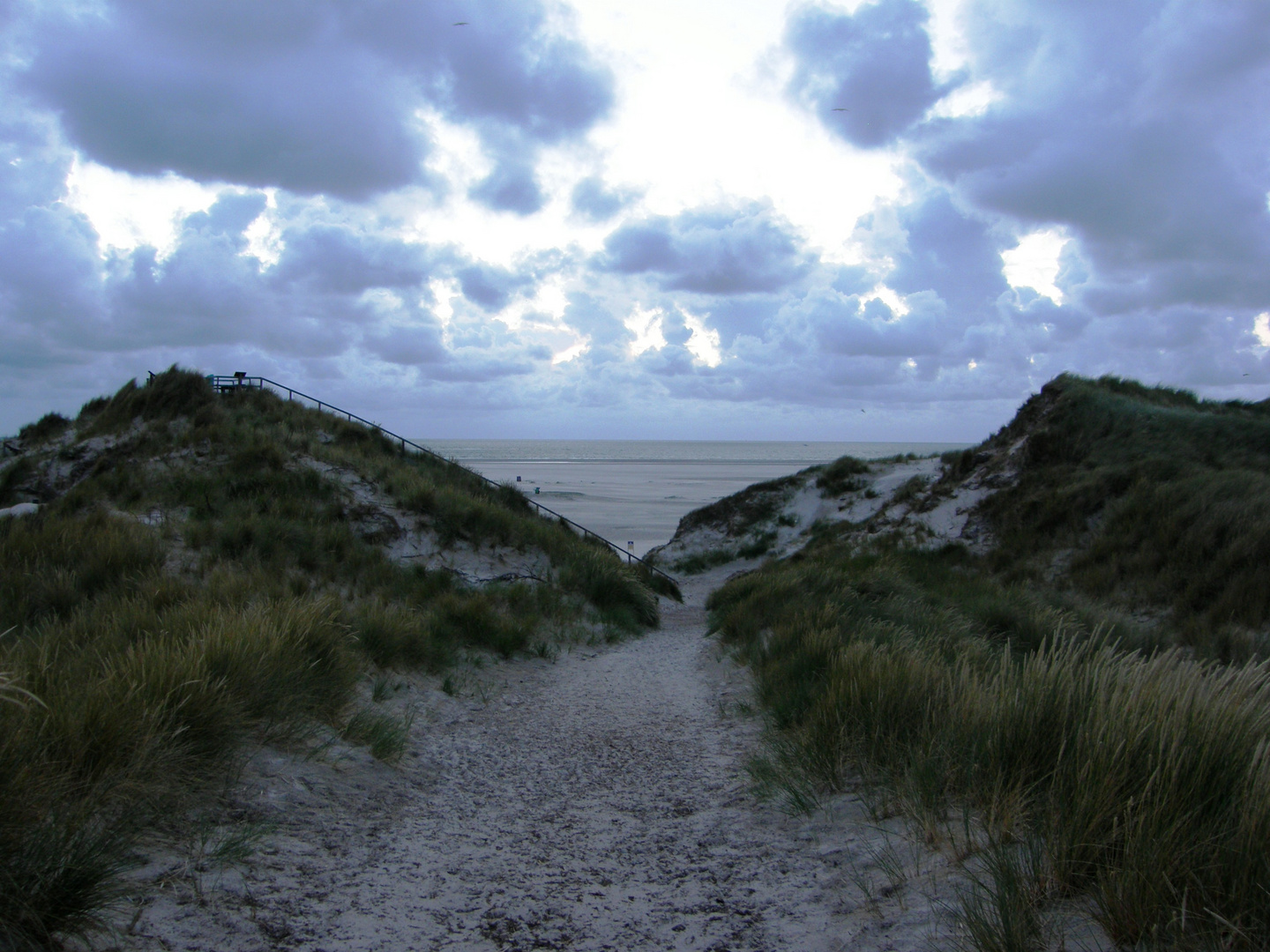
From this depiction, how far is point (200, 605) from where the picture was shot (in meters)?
6.43

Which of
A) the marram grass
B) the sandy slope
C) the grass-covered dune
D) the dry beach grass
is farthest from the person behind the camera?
the grass-covered dune

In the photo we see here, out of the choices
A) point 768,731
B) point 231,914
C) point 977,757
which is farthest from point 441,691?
point 977,757

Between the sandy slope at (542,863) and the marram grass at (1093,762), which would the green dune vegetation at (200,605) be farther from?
the marram grass at (1093,762)

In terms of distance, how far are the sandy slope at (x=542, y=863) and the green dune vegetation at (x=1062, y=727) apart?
1.30 ft

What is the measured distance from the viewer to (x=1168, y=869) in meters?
2.34

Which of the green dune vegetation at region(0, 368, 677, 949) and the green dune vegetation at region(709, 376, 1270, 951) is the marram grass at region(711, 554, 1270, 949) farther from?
the green dune vegetation at region(0, 368, 677, 949)

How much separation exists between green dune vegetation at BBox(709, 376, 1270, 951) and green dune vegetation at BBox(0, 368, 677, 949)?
3.38 m

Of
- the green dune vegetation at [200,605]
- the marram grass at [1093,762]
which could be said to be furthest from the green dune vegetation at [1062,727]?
the green dune vegetation at [200,605]

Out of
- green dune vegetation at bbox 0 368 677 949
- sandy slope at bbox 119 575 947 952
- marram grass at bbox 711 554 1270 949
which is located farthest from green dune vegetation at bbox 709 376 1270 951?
green dune vegetation at bbox 0 368 677 949

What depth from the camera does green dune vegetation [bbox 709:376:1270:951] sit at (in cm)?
238

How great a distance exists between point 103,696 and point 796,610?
7.99m

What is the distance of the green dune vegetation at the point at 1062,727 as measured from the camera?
93.7 inches

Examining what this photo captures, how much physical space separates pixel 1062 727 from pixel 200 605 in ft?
22.6

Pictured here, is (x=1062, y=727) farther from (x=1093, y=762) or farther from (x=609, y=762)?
(x=609, y=762)
